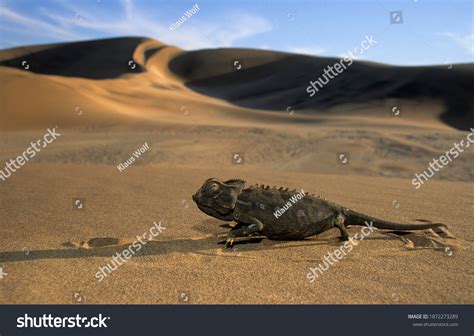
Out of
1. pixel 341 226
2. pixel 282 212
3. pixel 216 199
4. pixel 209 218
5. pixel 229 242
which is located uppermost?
pixel 209 218

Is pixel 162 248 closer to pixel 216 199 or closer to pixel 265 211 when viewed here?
pixel 216 199

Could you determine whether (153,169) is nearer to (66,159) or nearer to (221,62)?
(66,159)

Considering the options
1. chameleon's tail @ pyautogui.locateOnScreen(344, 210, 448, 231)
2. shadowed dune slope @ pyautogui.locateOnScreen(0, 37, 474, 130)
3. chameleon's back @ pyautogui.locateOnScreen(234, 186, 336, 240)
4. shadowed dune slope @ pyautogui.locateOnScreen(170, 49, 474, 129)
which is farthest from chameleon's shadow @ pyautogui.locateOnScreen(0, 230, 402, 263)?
shadowed dune slope @ pyautogui.locateOnScreen(170, 49, 474, 129)

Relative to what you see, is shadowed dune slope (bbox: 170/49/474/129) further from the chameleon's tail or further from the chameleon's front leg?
the chameleon's front leg

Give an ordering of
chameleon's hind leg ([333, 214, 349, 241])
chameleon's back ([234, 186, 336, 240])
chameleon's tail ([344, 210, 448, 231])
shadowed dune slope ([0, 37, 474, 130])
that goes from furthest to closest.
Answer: shadowed dune slope ([0, 37, 474, 130]) < chameleon's tail ([344, 210, 448, 231]) < chameleon's hind leg ([333, 214, 349, 241]) < chameleon's back ([234, 186, 336, 240])

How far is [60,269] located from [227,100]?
166ft

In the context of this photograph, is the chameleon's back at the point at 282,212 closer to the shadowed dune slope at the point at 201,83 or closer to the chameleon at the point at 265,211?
the chameleon at the point at 265,211

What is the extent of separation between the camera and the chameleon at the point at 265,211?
4766 mm

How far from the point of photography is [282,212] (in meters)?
4.84

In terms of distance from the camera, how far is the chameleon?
4.77 meters

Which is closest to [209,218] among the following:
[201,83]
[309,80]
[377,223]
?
[377,223]


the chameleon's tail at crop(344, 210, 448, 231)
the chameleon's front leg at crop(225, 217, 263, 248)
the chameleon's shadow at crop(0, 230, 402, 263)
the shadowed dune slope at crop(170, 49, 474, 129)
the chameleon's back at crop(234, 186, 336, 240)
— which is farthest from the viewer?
the shadowed dune slope at crop(170, 49, 474, 129)

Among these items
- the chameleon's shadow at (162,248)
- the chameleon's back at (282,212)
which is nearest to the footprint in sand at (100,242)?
the chameleon's shadow at (162,248)

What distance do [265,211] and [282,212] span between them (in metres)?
0.20
